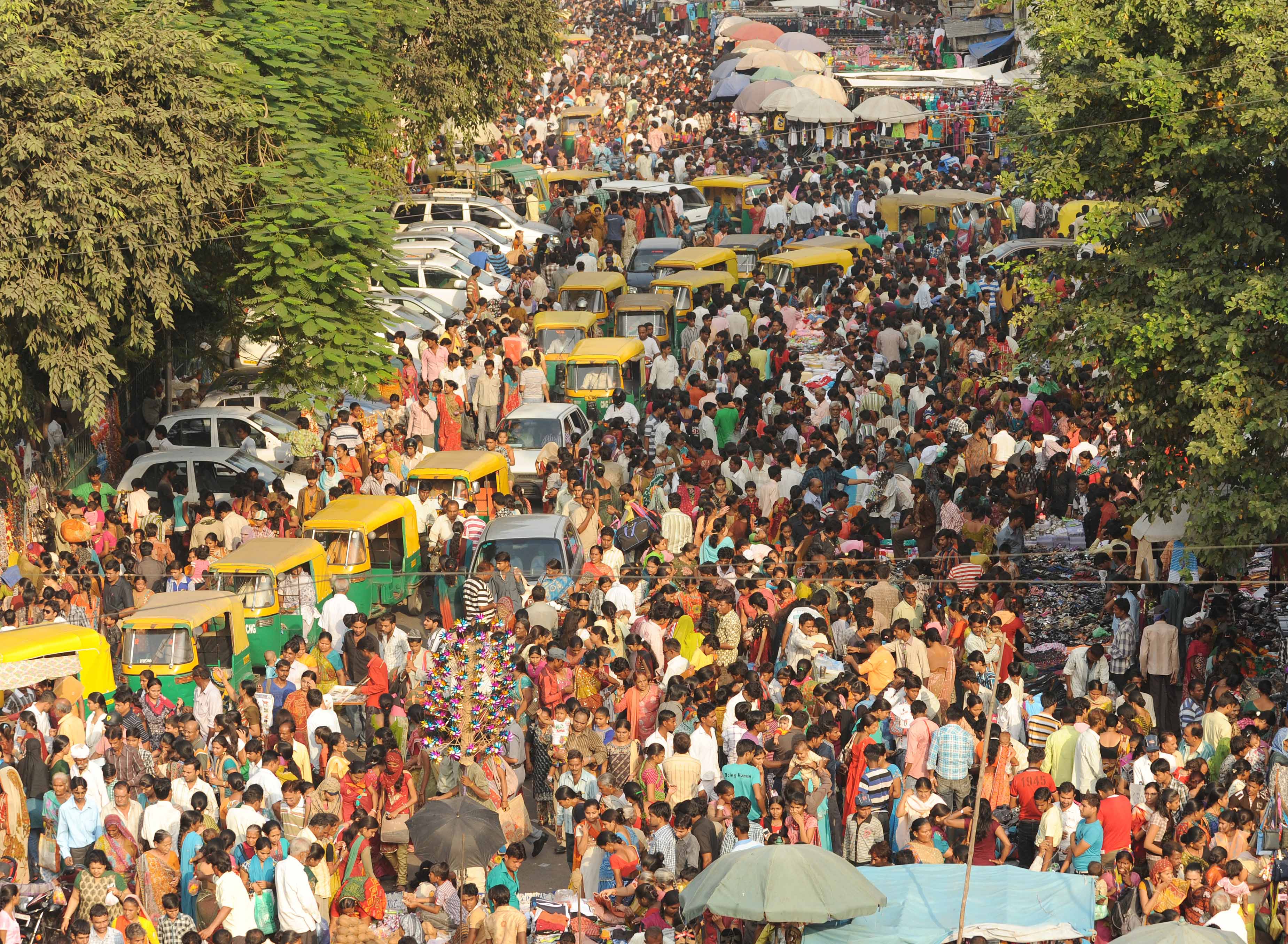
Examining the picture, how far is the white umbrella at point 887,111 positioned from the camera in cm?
4472

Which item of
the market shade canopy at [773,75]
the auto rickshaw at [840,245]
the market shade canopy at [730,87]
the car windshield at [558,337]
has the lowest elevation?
the car windshield at [558,337]

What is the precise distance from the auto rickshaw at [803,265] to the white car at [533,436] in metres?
8.44

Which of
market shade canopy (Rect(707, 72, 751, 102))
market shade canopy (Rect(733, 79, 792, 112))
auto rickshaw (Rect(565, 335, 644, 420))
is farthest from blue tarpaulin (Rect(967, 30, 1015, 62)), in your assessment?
auto rickshaw (Rect(565, 335, 644, 420))

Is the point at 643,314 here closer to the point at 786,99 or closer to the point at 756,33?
the point at 786,99

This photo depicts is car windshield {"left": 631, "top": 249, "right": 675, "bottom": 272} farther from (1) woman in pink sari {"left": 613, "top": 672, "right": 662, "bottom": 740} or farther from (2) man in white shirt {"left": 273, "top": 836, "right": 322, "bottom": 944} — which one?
(2) man in white shirt {"left": 273, "top": 836, "right": 322, "bottom": 944}

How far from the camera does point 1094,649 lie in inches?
573

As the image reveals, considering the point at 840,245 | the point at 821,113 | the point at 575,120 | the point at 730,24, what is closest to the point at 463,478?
the point at 840,245

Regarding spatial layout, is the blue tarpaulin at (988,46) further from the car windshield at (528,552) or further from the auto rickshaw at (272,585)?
the auto rickshaw at (272,585)

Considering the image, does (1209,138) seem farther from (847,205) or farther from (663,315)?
(847,205)

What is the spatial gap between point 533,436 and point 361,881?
1030 cm

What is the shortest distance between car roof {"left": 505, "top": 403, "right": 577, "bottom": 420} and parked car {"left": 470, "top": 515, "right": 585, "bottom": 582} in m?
3.95

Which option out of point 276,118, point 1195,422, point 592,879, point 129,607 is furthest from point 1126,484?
point 276,118

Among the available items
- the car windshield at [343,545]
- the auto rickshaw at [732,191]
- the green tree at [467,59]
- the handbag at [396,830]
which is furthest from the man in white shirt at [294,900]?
the auto rickshaw at [732,191]

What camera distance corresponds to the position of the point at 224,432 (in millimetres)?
23078
